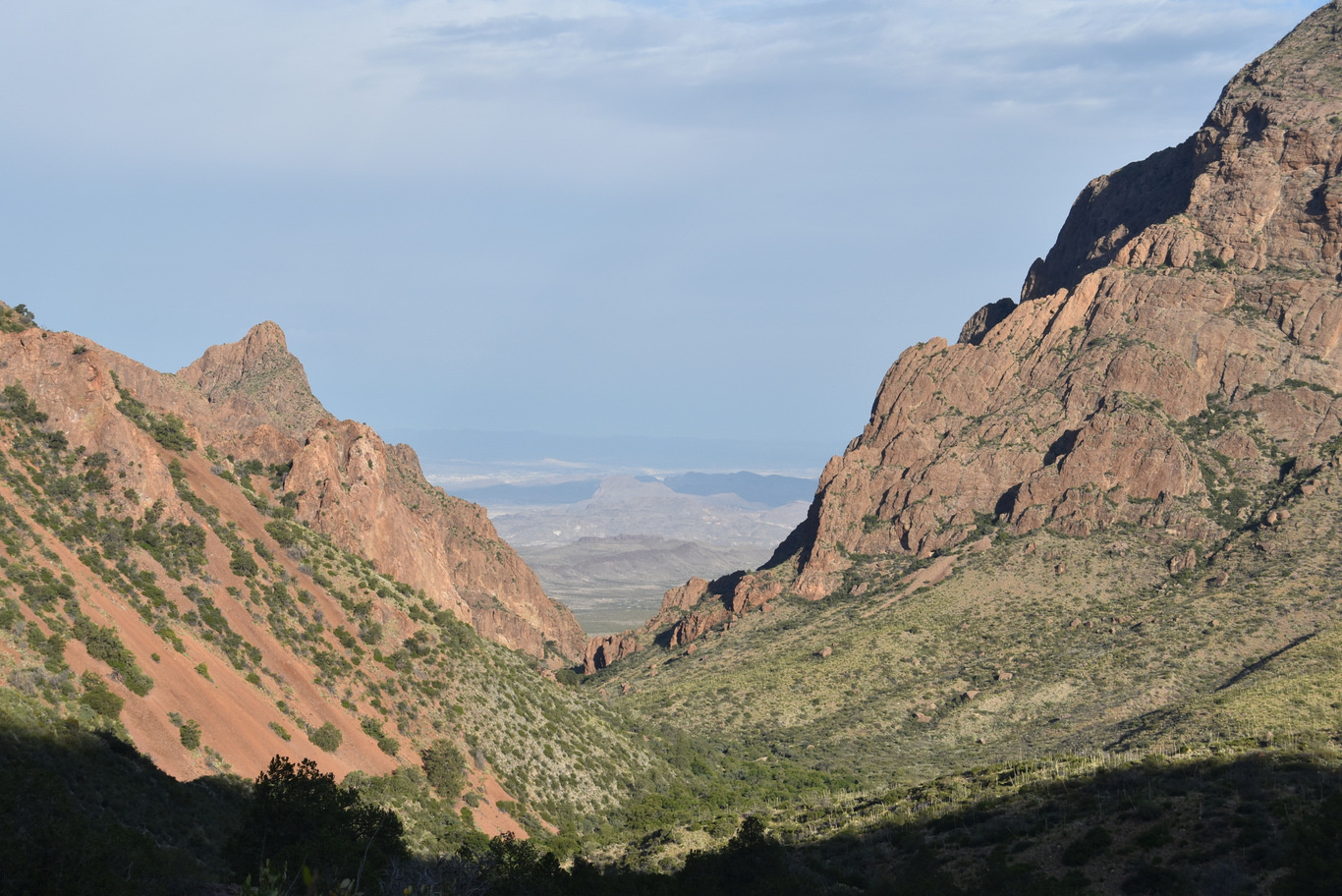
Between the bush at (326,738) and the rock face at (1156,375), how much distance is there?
99799mm

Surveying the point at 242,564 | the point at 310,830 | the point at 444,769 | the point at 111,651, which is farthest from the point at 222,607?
the point at 310,830

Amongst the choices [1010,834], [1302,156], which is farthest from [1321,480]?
[1010,834]

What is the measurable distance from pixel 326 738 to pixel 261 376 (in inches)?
4640

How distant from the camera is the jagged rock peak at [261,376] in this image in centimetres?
15727

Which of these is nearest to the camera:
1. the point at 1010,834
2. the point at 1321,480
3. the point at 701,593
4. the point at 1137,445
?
the point at 1010,834

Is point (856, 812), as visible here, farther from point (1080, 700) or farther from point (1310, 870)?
point (1080, 700)


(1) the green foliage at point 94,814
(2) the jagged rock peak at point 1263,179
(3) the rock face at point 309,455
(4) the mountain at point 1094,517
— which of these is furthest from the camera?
(2) the jagged rock peak at point 1263,179

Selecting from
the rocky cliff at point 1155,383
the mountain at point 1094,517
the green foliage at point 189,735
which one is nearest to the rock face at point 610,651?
the mountain at point 1094,517

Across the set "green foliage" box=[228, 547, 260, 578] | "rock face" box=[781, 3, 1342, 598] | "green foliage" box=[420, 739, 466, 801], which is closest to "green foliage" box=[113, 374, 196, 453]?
"green foliage" box=[228, 547, 260, 578]

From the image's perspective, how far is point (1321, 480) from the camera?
12675cm

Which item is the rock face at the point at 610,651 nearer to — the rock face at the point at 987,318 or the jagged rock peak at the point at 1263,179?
the rock face at the point at 987,318

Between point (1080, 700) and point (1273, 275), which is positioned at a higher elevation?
point (1273, 275)

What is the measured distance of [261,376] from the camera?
166 meters

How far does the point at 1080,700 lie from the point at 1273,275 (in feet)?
275
